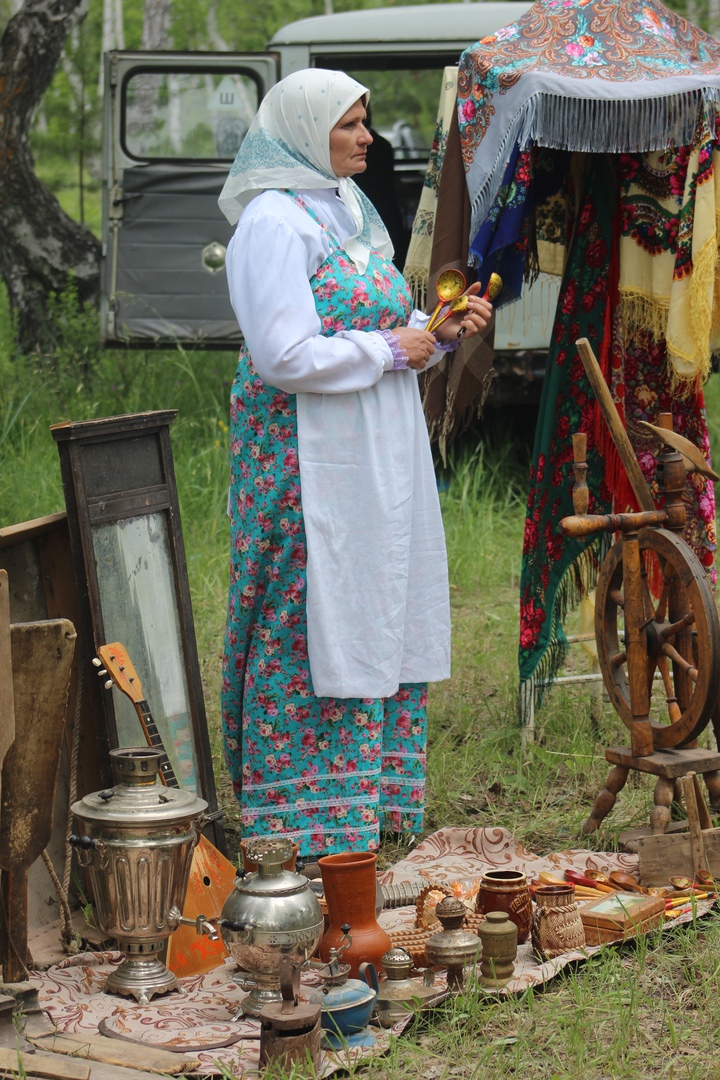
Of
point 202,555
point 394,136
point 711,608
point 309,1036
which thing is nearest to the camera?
point 309,1036

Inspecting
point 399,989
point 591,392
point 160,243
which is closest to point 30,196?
point 160,243

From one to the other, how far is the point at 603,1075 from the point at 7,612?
1.39 m

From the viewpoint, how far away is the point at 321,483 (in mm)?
3301

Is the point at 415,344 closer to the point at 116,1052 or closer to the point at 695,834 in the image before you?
the point at 695,834

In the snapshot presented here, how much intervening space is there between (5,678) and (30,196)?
6.53 meters

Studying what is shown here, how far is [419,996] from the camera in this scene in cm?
263

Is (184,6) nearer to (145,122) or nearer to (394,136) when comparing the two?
(394,136)

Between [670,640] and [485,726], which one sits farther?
[485,726]

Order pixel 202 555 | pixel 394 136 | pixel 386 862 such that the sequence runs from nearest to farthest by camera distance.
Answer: pixel 386 862 < pixel 202 555 < pixel 394 136

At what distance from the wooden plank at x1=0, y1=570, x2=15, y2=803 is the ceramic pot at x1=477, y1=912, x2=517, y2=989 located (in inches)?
41.2

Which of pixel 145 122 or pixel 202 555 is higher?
pixel 145 122

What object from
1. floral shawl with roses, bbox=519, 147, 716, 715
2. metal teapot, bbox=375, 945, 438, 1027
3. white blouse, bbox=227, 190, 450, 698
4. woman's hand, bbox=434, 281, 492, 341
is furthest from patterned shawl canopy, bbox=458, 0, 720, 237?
metal teapot, bbox=375, 945, 438, 1027

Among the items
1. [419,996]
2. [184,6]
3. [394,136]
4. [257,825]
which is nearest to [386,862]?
[257,825]

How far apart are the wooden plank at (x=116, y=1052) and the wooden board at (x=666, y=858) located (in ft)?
4.22
